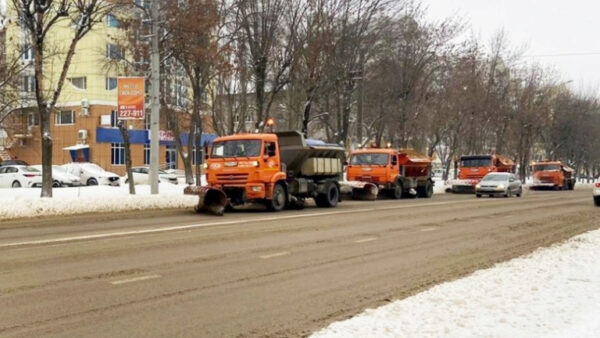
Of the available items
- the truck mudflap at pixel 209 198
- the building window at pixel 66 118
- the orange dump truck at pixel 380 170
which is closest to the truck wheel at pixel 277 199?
the truck mudflap at pixel 209 198

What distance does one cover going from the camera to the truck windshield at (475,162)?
42094 millimetres

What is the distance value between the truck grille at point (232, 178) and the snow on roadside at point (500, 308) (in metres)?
12.3

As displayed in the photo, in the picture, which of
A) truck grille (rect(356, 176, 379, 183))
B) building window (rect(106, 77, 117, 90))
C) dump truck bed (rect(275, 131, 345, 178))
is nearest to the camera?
dump truck bed (rect(275, 131, 345, 178))

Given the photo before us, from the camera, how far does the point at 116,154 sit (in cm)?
6438

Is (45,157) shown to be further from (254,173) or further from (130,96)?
(254,173)

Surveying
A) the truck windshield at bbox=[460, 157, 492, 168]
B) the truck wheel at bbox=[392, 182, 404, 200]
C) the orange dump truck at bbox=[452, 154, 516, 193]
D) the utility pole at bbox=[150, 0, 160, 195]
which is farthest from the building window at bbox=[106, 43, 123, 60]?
the truck windshield at bbox=[460, 157, 492, 168]

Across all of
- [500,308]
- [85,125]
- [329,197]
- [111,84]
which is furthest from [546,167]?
[500,308]

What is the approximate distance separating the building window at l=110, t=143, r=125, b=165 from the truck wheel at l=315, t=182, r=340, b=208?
43218 mm

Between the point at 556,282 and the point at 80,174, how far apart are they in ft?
118

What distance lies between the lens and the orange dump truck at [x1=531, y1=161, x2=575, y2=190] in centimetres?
5134

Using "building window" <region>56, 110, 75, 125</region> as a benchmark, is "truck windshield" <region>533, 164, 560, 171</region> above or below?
below

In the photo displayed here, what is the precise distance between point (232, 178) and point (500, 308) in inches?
587

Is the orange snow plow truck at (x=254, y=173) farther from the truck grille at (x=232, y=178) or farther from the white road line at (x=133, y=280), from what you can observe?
the white road line at (x=133, y=280)

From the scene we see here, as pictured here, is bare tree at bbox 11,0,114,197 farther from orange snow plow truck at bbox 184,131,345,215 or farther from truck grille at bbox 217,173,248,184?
truck grille at bbox 217,173,248,184
